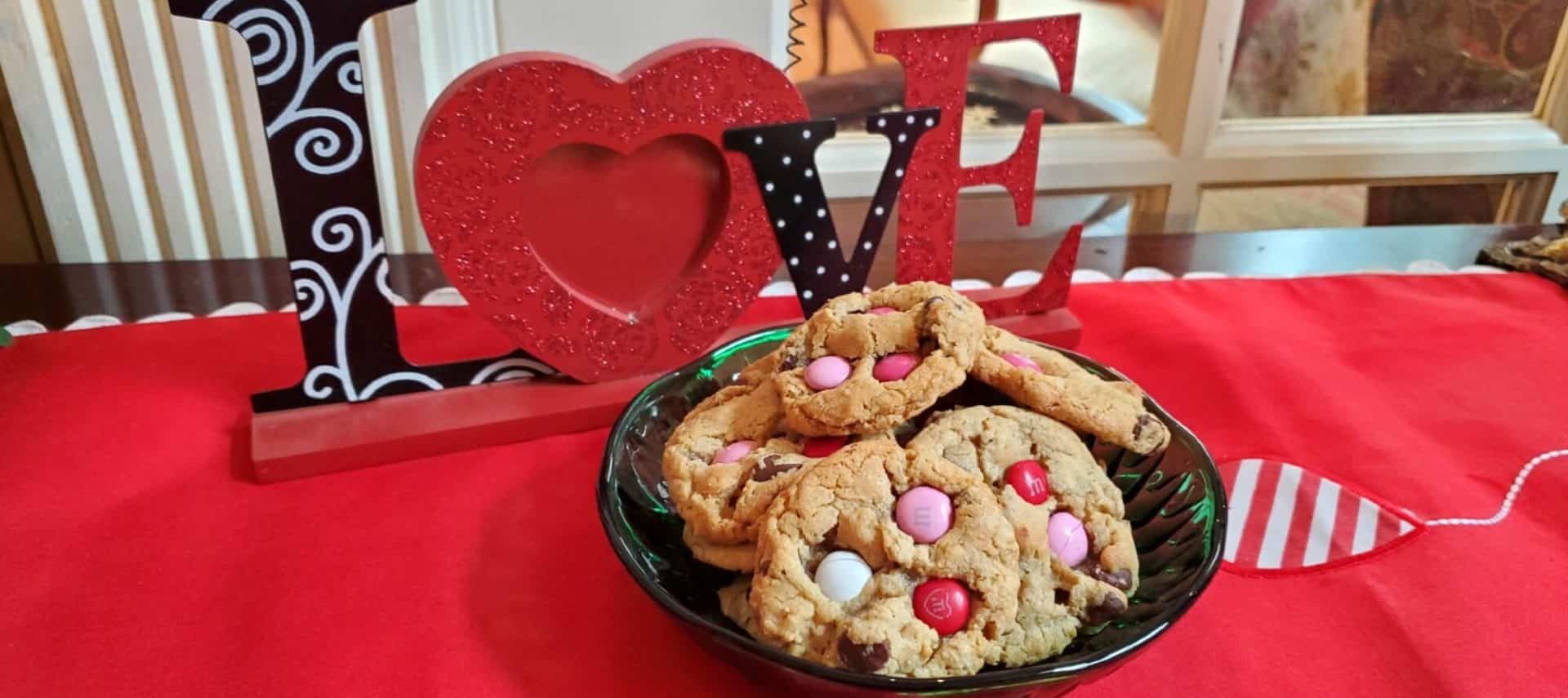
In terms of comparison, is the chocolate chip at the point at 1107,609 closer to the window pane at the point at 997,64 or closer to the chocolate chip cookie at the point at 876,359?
the chocolate chip cookie at the point at 876,359

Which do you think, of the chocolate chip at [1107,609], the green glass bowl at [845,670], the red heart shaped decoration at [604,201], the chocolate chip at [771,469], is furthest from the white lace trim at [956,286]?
the chocolate chip at [1107,609]

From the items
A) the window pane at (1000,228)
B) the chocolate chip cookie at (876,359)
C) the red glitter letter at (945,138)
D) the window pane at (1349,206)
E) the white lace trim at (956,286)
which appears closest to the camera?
the chocolate chip cookie at (876,359)

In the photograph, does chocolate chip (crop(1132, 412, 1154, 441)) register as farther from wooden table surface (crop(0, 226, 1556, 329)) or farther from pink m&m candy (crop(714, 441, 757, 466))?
wooden table surface (crop(0, 226, 1556, 329))

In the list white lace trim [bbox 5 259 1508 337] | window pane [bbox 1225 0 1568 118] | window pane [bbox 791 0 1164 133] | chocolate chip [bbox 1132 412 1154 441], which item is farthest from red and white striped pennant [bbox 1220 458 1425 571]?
window pane [bbox 1225 0 1568 118]

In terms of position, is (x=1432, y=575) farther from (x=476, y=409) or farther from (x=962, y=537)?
(x=476, y=409)

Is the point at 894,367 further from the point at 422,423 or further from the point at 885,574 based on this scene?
the point at 422,423

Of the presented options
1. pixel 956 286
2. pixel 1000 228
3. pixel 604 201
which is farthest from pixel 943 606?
pixel 1000 228
